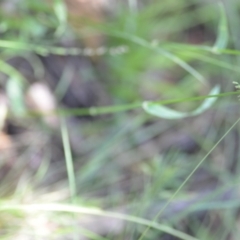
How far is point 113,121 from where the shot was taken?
1078mm

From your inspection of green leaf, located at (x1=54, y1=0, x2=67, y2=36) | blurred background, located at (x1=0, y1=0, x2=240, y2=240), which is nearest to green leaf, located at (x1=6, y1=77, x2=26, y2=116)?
blurred background, located at (x1=0, y1=0, x2=240, y2=240)

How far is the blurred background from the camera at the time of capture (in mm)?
941

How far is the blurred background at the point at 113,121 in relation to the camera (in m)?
0.94

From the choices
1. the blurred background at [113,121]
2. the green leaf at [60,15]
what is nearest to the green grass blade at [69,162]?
the blurred background at [113,121]

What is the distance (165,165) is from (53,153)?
27 centimetres

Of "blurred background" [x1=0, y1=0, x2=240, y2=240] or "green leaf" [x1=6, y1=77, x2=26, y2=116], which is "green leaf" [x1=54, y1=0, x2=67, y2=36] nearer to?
"blurred background" [x1=0, y1=0, x2=240, y2=240]

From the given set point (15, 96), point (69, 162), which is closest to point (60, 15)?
point (15, 96)

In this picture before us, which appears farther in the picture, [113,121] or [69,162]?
[113,121]

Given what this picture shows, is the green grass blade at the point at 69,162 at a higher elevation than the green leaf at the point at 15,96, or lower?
lower

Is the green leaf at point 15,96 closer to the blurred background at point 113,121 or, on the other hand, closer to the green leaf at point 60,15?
the blurred background at point 113,121

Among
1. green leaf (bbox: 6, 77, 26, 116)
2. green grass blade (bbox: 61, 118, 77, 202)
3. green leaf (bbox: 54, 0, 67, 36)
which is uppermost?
green leaf (bbox: 54, 0, 67, 36)

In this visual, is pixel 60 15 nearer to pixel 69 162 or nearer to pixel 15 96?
pixel 15 96

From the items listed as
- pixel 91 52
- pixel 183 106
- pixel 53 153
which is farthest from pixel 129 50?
pixel 53 153

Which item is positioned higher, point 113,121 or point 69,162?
point 113,121
